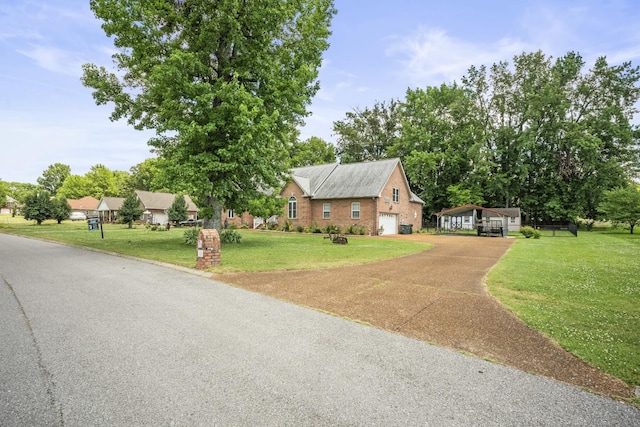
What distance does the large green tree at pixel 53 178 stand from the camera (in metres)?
96.6

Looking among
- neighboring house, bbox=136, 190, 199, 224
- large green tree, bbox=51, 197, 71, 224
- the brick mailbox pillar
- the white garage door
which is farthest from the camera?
neighboring house, bbox=136, 190, 199, 224

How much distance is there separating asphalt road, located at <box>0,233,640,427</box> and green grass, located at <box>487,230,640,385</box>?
4.54 ft

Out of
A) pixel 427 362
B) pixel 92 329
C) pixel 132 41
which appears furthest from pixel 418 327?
pixel 132 41

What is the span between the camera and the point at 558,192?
4062 cm

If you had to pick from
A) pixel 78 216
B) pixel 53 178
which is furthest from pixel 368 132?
pixel 53 178

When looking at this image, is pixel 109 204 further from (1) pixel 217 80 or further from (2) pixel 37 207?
(1) pixel 217 80

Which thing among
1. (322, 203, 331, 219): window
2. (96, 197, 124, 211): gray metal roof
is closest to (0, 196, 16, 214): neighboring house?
(96, 197, 124, 211): gray metal roof

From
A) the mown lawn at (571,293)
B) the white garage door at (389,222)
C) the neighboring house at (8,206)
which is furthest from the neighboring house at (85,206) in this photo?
the mown lawn at (571,293)

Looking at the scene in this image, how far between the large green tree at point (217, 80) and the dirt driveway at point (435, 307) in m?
7.94

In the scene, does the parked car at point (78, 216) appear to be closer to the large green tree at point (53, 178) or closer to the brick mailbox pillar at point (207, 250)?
the large green tree at point (53, 178)

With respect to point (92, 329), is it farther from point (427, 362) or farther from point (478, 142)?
point (478, 142)

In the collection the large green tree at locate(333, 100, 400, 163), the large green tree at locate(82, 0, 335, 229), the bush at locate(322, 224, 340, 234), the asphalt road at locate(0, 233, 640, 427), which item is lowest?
the asphalt road at locate(0, 233, 640, 427)

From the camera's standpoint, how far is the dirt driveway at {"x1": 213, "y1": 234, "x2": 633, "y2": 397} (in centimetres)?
389

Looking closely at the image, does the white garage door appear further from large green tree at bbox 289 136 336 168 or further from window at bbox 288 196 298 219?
large green tree at bbox 289 136 336 168
